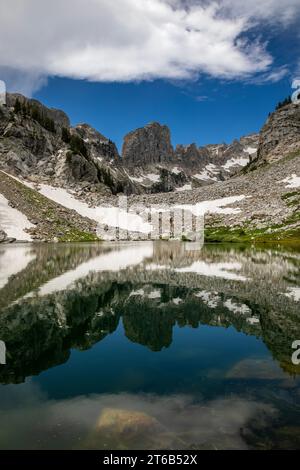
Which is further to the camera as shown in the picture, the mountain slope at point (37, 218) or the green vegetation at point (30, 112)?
the green vegetation at point (30, 112)

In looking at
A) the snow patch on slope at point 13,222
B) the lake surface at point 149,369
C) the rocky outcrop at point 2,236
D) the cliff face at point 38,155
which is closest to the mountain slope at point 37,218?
the snow patch on slope at point 13,222

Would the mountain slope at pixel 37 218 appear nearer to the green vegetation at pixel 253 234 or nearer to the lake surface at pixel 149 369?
the green vegetation at pixel 253 234

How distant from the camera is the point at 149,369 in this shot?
1461 centimetres

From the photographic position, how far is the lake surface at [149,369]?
9895 mm

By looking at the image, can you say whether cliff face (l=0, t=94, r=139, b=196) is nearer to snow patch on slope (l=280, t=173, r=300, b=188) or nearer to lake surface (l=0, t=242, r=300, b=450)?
snow patch on slope (l=280, t=173, r=300, b=188)

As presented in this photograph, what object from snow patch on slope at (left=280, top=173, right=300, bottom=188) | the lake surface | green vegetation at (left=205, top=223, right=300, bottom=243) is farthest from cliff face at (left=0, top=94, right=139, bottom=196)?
the lake surface

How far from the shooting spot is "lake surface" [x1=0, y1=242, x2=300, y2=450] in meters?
9.90

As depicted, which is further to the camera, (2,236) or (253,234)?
(253,234)

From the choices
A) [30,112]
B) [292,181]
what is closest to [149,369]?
[292,181]

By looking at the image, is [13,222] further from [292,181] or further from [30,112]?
[292,181]

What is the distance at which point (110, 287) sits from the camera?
3294 centimetres

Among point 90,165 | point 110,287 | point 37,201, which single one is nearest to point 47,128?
point 90,165

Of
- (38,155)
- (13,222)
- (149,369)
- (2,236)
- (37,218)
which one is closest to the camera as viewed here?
(149,369)

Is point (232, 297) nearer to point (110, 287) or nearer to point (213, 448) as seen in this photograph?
point (110, 287)
